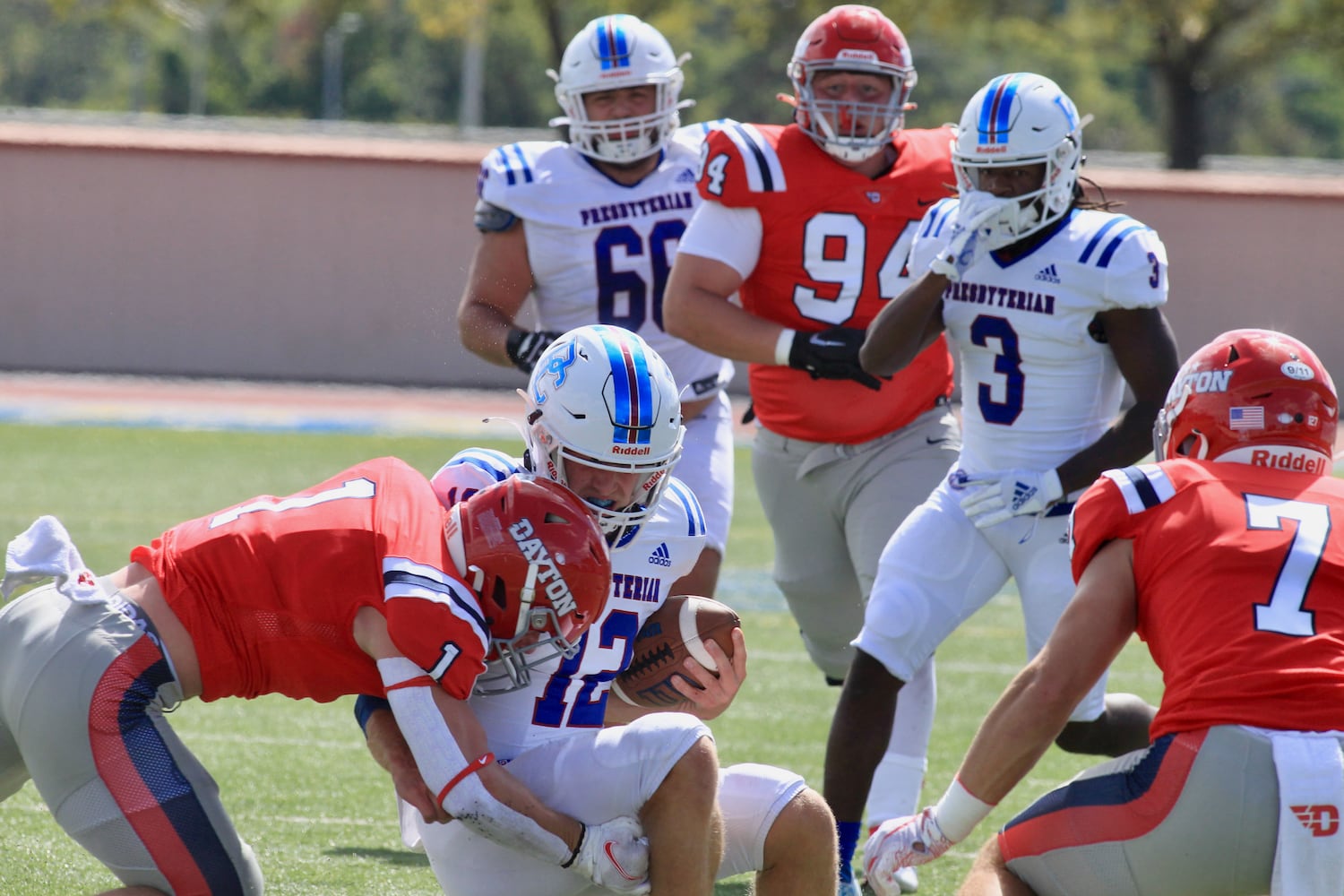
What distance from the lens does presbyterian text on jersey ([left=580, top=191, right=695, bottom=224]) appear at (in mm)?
4914

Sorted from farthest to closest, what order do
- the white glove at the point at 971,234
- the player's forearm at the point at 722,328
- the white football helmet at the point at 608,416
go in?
the player's forearm at the point at 722,328
the white glove at the point at 971,234
the white football helmet at the point at 608,416

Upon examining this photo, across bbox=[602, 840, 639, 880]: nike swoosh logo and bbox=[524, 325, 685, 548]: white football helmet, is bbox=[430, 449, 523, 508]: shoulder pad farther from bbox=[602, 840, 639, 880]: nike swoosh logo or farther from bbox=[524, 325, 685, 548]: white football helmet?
bbox=[602, 840, 639, 880]: nike swoosh logo

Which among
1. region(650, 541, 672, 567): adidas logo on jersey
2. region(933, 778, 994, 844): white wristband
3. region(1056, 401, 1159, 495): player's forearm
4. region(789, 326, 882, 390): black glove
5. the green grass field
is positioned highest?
region(789, 326, 882, 390): black glove

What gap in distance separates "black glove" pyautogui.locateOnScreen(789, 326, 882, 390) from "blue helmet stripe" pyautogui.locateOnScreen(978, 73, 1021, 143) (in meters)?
0.67

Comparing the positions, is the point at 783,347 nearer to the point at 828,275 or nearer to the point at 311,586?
the point at 828,275

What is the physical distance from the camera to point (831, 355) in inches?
171

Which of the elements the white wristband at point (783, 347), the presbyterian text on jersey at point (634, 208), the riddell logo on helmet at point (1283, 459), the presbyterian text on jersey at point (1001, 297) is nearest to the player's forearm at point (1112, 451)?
the presbyterian text on jersey at point (1001, 297)

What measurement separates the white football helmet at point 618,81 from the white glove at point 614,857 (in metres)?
2.63

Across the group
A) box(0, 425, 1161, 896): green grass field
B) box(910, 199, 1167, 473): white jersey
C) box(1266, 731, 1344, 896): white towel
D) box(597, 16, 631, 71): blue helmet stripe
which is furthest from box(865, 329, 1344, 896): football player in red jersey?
box(597, 16, 631, 71): blue helmet stripe

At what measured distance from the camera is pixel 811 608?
4562 millimetres

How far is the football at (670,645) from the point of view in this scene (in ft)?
10.6

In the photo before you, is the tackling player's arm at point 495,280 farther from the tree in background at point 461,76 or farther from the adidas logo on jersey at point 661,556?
the tree in background at point 461,76

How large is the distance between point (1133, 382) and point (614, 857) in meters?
1.83

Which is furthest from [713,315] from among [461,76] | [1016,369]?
[461,76]
